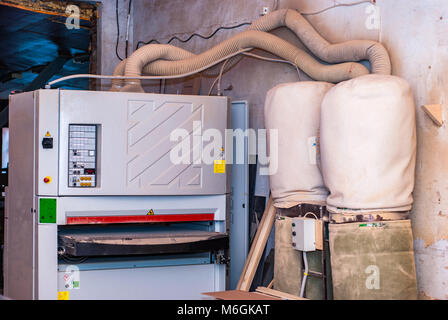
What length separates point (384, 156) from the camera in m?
3.09

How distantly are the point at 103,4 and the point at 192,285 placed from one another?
324 centimetres

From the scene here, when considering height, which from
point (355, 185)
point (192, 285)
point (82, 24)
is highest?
point (82, 24)

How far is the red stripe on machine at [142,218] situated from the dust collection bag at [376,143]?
3.48ft

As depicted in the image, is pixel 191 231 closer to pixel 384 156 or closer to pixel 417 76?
pixel 384 156

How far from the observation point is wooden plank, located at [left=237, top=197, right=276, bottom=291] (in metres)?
3.94

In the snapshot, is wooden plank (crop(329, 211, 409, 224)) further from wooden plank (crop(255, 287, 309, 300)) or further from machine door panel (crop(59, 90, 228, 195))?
machine door panel (crop(59, 90, 228, 195))

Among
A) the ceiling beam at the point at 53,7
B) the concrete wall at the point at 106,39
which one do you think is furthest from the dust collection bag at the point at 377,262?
the ceiling beam at the point at 53,7

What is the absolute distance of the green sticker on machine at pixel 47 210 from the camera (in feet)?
11.6

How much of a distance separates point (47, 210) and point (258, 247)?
1.39 meters

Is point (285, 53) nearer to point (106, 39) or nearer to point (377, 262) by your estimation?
point (377, 262)

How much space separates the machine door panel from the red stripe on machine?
0.16 metres

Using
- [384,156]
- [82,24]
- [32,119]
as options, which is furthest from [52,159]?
[82,24]

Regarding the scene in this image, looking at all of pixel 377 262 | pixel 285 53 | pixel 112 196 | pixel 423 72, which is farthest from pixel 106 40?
pixel 377 262

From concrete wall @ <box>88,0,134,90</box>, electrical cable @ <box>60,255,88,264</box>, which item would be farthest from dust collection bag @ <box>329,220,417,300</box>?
concrete wall @ <box>88,0,134,90</box>
